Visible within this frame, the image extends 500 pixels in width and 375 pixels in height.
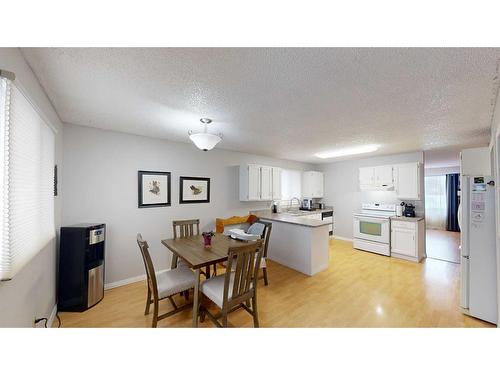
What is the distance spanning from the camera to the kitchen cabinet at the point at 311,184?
18.1ft

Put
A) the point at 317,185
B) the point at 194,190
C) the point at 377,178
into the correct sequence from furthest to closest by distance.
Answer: the point at 317,185 → the point at 377,178 → the point at 194,190

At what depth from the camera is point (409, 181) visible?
4051 millimetres

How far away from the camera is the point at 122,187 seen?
281 cm

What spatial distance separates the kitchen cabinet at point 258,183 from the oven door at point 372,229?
6.80 ft

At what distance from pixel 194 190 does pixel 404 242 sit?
14.3 feet

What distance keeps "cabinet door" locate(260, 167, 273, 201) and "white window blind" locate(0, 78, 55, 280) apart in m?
3.25

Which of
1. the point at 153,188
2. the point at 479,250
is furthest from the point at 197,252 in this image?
the point at 479,250

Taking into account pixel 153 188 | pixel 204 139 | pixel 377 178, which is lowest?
pixel 153 188

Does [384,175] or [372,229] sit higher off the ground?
[384,175]

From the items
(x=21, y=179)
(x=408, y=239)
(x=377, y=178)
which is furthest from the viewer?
(x=377, y=178)

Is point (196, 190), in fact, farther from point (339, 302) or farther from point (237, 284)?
point (339, 302)

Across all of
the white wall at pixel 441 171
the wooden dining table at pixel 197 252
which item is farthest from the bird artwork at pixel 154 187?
the white wall at pixel 441 171

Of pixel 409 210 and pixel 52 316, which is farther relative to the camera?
pixel 409 210
